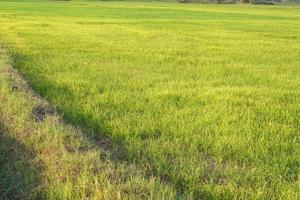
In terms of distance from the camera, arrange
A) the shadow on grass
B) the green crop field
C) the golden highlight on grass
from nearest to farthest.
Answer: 1. the golden highlight on grass
2. the shadow on grass
3. the green crop field

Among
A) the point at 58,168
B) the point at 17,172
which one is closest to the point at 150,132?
the point at 58,168

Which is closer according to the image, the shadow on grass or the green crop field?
the shadow on grass

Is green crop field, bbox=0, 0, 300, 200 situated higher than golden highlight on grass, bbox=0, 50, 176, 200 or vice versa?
golden highlight on grass, bbox=0, 50, 176, 200

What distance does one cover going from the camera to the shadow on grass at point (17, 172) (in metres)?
4.69

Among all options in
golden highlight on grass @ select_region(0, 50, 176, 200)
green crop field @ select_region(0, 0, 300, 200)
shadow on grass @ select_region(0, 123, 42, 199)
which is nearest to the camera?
golden highlight on grass @ select_region(0, 50, 176, 200)

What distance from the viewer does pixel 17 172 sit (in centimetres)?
511

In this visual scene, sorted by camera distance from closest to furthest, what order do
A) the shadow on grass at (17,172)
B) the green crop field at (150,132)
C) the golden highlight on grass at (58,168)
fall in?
the golden highlight on grass at (58,168), the shadow on grass at (17,172), the green crop field at (150,132)

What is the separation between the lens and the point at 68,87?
400 inches

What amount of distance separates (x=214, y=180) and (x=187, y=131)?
171cm

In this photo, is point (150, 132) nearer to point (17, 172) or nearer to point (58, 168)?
point (58, 168)

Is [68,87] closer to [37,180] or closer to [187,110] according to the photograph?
[187,110]

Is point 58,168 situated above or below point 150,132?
above

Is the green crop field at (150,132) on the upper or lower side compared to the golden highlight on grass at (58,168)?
lower

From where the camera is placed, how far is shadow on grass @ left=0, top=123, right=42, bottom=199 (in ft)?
15.4
